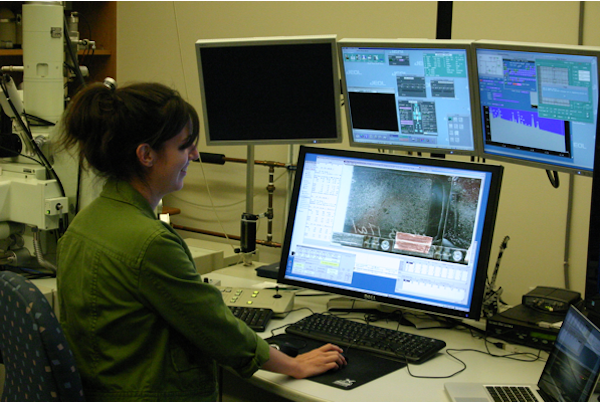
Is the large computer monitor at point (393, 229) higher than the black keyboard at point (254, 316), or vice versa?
the large computer monitor at point (393, 229)

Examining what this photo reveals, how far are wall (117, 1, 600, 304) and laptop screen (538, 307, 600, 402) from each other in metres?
1.88

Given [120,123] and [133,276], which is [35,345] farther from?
[120,123]

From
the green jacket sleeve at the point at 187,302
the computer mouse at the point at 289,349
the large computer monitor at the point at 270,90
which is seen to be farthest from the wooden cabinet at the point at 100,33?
the green jacket sleeve at the point at 187,302

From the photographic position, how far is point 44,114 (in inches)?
79.4

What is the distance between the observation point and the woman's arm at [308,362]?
50.6 inches

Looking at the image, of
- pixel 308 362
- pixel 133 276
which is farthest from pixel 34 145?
pixel 308 362

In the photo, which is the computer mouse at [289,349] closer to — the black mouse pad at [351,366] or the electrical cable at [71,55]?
the black mouse pad at [351,366]

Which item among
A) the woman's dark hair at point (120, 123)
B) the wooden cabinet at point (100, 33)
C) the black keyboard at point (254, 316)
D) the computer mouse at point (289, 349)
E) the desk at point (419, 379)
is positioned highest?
the wooden cabinet at point (100, 33)

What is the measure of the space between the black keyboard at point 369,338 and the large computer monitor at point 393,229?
10 cm

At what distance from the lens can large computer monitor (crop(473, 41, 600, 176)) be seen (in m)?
1.46

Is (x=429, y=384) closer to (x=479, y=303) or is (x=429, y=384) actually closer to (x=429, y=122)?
(x=479, y=303)

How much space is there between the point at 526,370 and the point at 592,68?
71 centimetres

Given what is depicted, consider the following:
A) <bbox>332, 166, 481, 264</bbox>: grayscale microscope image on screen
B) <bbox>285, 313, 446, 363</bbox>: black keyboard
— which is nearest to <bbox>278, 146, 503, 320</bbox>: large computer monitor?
<bbox>332, 166, 481, 264</bbox>: grayscale microscope image on screen

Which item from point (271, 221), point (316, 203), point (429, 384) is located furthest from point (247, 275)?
point (271, 221)
